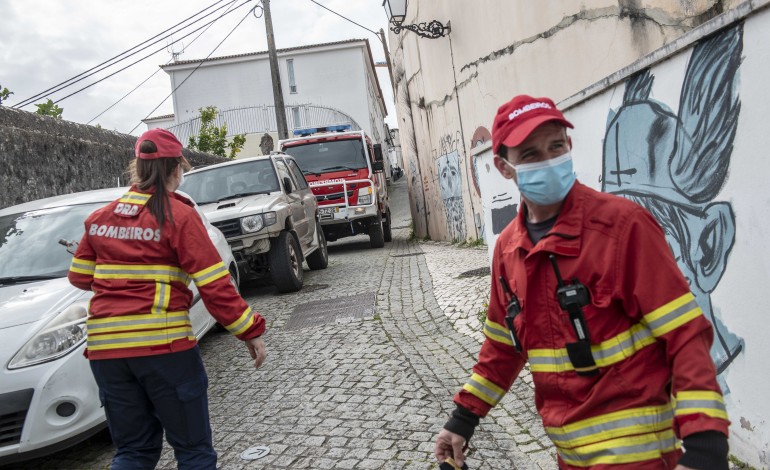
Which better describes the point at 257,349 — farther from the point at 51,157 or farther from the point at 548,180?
the point at 51,157

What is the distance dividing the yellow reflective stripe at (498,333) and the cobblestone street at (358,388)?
1684 millimetres

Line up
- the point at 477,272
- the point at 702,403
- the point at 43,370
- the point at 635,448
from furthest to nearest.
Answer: the point at 477,272, the point at 43,370, the point at 635,448, the point at 702,403

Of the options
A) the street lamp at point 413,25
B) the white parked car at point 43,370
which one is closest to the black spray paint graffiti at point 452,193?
the street lamp at point 413,25

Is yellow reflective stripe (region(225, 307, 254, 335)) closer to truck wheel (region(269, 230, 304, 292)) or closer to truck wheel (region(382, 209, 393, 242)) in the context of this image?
truck wheel (region(269, 230, 304, 292))

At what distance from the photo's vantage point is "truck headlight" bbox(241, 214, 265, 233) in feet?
27.8

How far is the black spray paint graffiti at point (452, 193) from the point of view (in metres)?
13.0

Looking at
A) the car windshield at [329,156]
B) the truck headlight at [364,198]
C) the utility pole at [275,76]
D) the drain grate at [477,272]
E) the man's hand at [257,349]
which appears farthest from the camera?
the utility pole at [275,76]

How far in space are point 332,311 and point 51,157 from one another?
4.26 metres

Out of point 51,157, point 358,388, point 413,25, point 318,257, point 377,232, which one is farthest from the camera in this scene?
point 377,232

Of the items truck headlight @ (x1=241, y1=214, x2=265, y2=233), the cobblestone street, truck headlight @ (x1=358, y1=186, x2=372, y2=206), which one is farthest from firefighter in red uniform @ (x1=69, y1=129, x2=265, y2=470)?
truck headlight @ (x1=358, y1=186, x2=372, y2=206)

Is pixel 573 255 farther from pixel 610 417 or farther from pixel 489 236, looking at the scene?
pixel 489 236

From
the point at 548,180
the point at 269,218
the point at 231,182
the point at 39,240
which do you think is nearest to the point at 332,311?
the point at 269,218

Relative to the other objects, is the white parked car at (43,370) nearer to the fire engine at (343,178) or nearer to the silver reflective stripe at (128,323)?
the silver reflective stripe at (128,323)

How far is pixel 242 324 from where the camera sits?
2.90 meters
